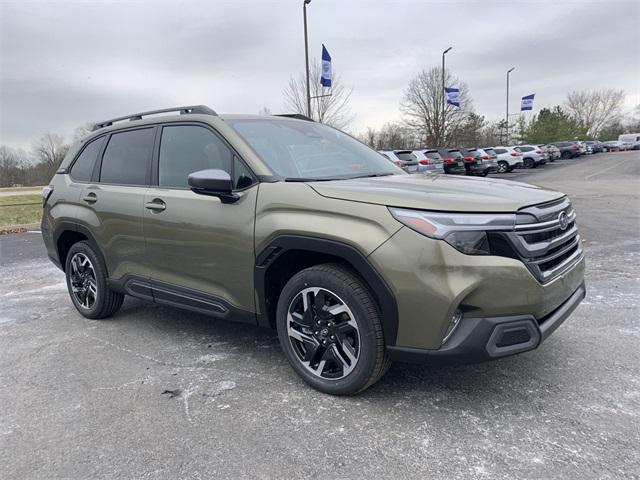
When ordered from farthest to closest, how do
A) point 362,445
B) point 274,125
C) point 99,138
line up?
1. point 99,138
2. point 274,125
3. point 362,445

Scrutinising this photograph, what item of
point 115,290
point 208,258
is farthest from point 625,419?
point 115,290

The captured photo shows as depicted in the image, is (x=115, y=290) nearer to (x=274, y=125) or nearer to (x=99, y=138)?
(x=99, y=138)

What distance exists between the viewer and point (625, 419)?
8.65ft

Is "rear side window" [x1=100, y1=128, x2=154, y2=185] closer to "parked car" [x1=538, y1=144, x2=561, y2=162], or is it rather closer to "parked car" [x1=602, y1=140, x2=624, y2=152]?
"parked car" [x1=538, y1=144, x2=561, y2=162]

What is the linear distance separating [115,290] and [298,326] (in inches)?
84.8

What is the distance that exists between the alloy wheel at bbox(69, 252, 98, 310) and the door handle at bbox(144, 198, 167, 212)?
1.17 m

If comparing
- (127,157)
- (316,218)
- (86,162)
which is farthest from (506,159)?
(316,218)

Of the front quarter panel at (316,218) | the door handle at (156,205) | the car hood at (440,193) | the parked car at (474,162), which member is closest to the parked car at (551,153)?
the parked car at (474,162)

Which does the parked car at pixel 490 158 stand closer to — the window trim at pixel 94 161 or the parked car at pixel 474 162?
the parked car at pixel 474 162

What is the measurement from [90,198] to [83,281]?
2.84 feet

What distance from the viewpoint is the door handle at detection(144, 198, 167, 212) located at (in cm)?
374

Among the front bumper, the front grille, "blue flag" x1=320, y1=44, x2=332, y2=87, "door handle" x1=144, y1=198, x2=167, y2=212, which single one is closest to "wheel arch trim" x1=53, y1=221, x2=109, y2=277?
"door handle" x1=144, y1=198, x2=167, y2=212

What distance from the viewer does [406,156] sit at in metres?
20.5

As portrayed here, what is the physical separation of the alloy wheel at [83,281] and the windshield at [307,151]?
86.8 inches
